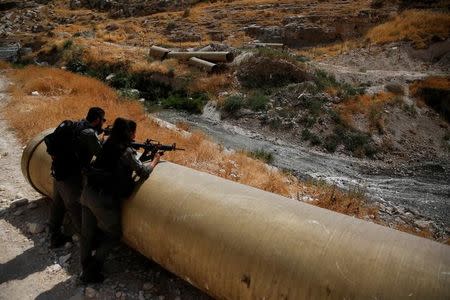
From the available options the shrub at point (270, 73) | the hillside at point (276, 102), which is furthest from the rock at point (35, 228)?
the shrub at point (270, 73)

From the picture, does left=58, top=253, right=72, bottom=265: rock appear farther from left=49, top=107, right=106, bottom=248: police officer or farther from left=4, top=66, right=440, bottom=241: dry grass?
left=4, top=66, right=440, bottom=241: dry grass

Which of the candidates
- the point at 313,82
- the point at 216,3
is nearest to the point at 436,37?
the point at 313,82

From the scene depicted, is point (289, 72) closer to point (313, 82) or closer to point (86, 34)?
point (313, 82)

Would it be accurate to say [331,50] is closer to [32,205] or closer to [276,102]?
[276,102]

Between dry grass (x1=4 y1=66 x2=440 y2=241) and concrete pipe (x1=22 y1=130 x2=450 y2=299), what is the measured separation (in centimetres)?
392

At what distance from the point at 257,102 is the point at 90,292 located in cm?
1459

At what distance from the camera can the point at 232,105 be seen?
1814 centimetres

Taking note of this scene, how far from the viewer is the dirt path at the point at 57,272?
448 cm

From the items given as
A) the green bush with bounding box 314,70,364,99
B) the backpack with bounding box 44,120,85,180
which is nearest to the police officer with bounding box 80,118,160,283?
the backpack with bounding box 44,120,85,180

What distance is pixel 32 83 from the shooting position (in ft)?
49.1

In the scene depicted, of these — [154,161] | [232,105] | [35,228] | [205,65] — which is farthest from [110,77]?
[154,161]

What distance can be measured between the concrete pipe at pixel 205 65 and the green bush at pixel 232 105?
3.28 meters

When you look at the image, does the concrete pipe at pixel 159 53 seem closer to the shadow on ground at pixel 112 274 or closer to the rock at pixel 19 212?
the rock at pixel 19 212

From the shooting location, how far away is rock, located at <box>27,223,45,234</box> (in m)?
5.67
